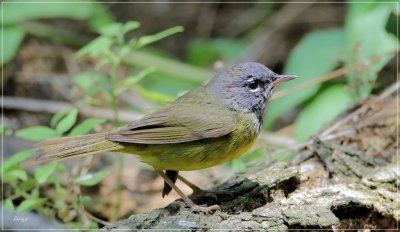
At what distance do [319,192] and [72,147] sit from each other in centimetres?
132

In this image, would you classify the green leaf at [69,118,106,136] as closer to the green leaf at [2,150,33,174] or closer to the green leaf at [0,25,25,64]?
the green leaf at [2,150,33,174]

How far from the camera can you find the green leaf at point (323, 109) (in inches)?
181

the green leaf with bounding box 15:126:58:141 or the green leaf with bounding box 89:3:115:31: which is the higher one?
the green leaf with bounding box 89:3:115:31

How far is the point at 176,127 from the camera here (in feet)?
10.6

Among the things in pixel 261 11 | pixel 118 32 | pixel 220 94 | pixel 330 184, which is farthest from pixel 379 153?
pixel 261 11

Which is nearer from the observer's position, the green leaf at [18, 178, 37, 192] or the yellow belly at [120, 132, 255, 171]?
the yellow belly at [120, 132, 255, 171]

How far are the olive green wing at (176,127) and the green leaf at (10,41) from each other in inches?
84.7

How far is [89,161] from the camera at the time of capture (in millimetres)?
4176

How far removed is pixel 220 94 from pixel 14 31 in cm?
246

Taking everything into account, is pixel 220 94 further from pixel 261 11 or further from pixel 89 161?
pixel 261 11

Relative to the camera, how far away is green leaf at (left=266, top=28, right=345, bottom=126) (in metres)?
4.89

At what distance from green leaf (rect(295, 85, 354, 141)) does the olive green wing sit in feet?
4.55

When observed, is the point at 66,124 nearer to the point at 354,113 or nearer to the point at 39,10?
the point at 354,113

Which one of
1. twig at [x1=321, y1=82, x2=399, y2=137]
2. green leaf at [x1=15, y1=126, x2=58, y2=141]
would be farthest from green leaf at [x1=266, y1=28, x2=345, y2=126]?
green leaf at [x1=15, y1=126, x2=58, y2=141]
